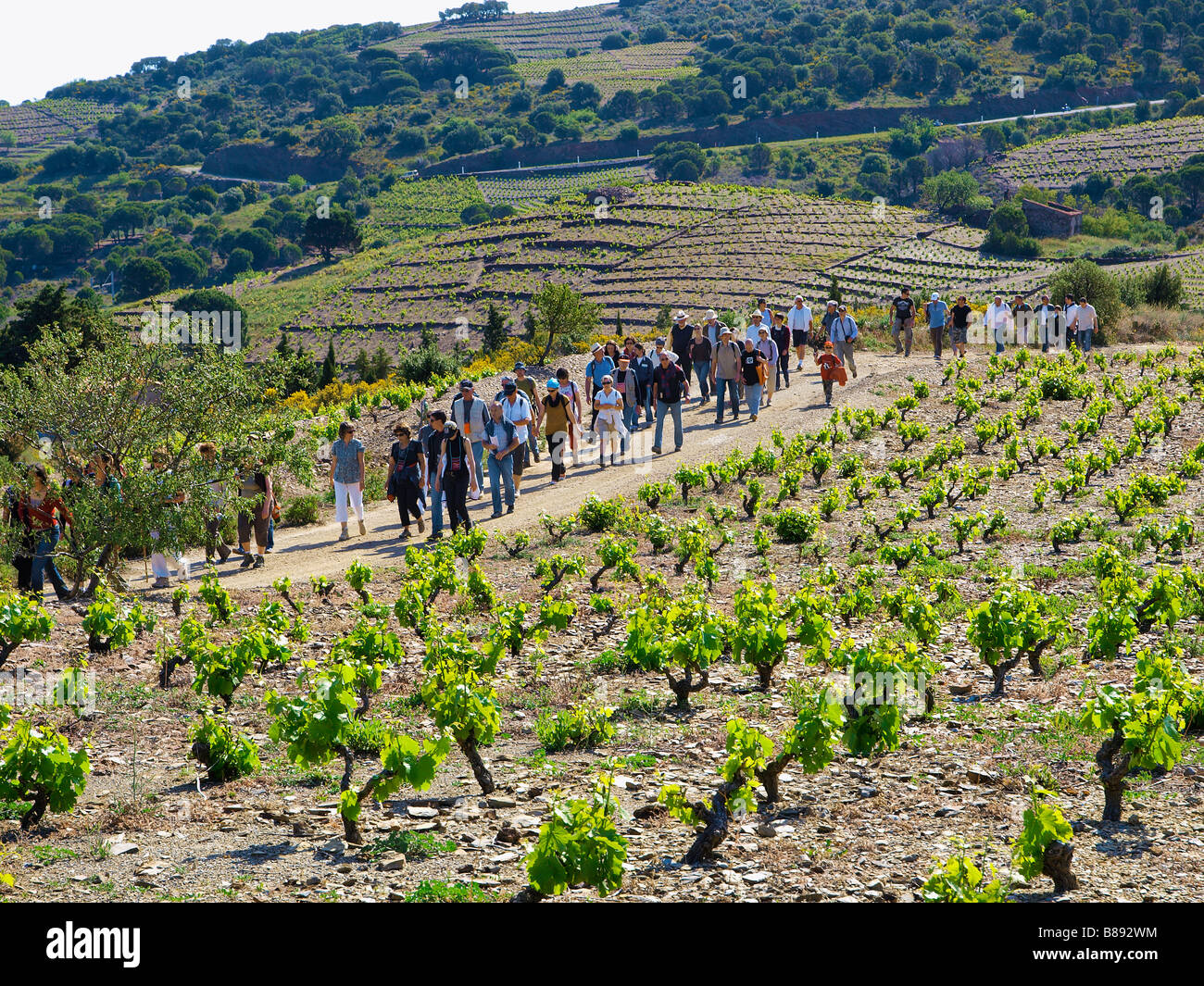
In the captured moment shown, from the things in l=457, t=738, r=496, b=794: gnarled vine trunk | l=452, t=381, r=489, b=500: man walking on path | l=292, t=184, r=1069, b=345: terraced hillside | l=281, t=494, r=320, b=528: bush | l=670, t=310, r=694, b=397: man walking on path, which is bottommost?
l=281, t=494, r=320, b=528: bush

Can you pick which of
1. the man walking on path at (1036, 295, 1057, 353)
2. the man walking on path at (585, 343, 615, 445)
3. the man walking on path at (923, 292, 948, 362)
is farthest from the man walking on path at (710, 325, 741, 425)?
the man walking on path at (1036, 295, 1057, 353)

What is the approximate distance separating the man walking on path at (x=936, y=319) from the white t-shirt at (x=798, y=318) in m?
3.21

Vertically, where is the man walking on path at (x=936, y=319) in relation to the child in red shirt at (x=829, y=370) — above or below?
above

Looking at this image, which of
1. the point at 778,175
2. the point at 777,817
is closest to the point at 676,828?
the point at 777,817

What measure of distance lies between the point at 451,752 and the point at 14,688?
3851mm

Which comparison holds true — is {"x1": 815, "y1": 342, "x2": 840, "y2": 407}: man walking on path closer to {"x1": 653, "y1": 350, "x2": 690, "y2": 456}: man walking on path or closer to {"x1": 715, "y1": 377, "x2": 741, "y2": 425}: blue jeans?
{"x1": 715, "y1": 377, "x2": 741, "y2": 425}: blue jeans

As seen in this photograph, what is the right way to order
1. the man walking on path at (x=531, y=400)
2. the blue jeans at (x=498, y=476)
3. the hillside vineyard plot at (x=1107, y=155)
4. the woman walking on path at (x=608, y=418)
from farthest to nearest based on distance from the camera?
the hillside vineyard plot at (x=1107, y=155), the woman walking on path at (x=608, y=418), the man walking on path at (x=531, y=400), the blue jeans at (x=498, y=476)

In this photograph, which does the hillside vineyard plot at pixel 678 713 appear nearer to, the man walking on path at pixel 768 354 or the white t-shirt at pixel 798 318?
the man walking on path at pixel 768 354

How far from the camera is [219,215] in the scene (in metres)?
157

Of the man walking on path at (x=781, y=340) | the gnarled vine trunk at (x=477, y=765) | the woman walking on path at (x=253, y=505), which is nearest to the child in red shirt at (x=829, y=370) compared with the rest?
the man walking on path at (x=781, y=340)

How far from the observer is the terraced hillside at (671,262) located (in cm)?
7800

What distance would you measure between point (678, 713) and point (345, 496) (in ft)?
25.9

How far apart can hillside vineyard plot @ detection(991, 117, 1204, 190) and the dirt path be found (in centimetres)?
10111

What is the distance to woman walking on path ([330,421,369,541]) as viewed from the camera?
48.9 feet
